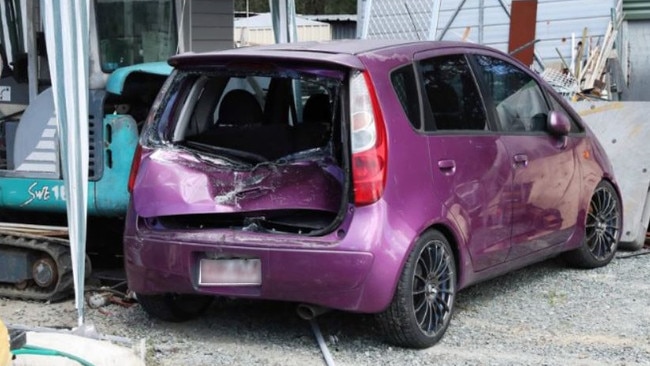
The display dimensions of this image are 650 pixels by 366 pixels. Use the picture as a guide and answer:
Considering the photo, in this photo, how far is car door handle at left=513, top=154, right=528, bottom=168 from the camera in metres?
5.54

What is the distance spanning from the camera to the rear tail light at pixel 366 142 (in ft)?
14.6

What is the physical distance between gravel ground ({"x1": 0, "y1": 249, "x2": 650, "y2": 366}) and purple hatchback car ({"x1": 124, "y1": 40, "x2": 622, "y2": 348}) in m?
0.20

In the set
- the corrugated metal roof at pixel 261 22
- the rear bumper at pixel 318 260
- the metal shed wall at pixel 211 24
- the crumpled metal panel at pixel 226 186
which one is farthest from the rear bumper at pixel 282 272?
the corrugated metal roof at pixel 261 22

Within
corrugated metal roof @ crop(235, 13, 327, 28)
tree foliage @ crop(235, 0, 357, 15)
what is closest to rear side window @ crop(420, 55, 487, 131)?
corrugated metal roof @ crop(235, 13, 327, 28)

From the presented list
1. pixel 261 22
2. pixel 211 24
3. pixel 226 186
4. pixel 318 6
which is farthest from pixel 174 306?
pixel 318 6

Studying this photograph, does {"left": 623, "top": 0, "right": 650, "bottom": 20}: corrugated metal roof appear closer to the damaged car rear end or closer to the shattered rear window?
the shattered rear window

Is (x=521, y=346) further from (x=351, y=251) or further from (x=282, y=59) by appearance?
(x=282, y=59)

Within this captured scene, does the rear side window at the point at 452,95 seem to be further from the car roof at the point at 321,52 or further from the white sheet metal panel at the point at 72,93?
the white sheet metal panel at the point at 72,93

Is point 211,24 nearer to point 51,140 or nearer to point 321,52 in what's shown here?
point 51,140

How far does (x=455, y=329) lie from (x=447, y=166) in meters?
1.03

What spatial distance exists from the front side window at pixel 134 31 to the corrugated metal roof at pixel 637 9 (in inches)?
276

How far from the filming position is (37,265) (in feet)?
19.5

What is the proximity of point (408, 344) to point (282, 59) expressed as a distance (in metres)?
1.70

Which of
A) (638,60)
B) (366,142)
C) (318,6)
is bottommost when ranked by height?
(318,6)
